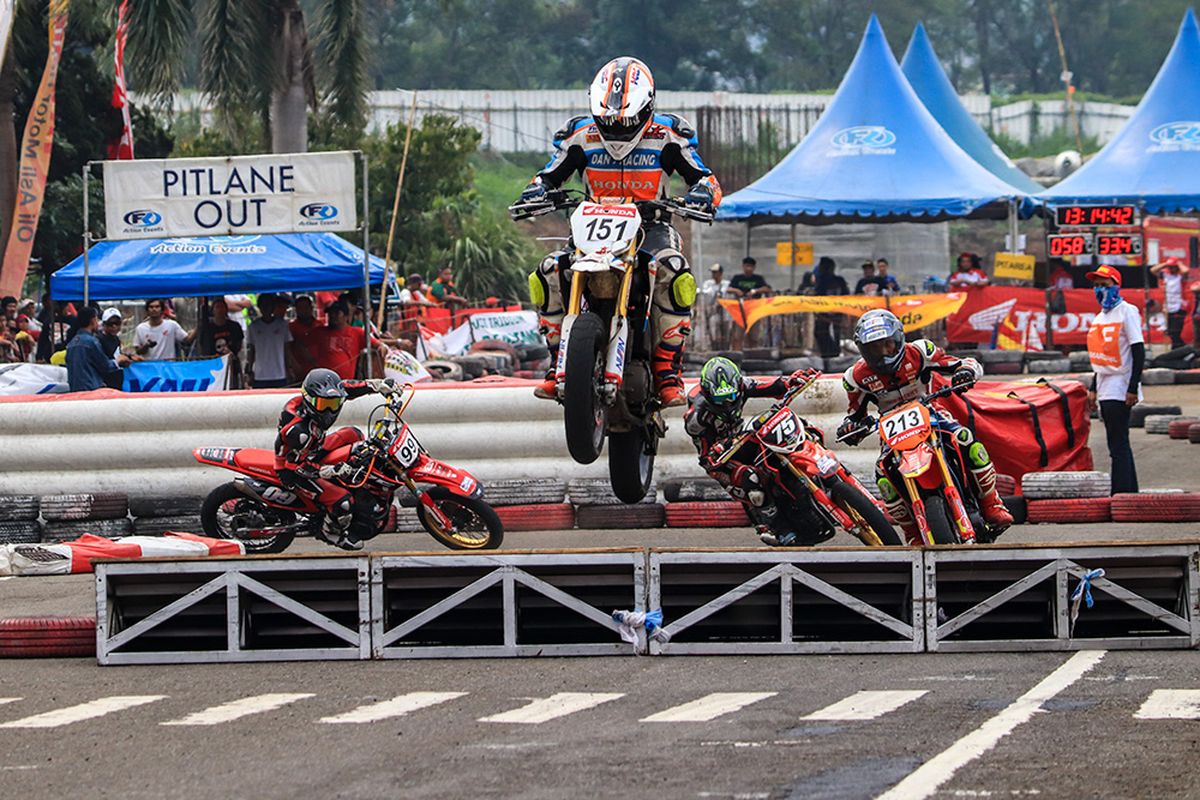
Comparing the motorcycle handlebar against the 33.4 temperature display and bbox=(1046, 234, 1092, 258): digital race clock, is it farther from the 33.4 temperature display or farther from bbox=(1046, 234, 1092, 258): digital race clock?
bbox=(1046, 234, 1092, 258): digital race clock

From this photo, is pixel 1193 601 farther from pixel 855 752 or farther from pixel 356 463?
pixel 356 463

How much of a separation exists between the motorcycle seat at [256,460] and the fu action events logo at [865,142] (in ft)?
63.8

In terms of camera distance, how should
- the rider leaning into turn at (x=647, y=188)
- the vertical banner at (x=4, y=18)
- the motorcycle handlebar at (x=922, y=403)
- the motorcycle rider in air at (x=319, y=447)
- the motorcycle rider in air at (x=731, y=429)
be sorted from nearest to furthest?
the rider leaning into turn at (x=647, y=188) → the motorcycle handlebar at (x=922, y=403) → the motorcycle rider in air at (x=731, y=429) → the motorcycle rider in air at (x=319, y=447) → the vertical banner at (x=4, y=18)

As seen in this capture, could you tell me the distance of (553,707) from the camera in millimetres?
8391

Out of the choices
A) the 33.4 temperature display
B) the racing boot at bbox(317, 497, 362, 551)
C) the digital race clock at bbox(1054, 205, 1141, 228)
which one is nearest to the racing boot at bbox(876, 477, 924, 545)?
the racing boot at bbox(317, 497, 362, 551)

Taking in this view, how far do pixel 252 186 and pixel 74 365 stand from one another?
9.51ft

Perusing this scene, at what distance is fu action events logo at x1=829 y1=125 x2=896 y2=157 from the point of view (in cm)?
3278

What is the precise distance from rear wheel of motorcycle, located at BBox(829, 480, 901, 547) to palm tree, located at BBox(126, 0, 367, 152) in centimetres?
1740

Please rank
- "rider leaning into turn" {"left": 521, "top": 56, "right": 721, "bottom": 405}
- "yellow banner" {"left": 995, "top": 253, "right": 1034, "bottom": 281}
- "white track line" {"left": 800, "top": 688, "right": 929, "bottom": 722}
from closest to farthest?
"white track line" {"left": 800, "top": 688, "right": 929, "bottom": 722} < "rider leaning into turn" {"left": 521, "top": 56, "right": 721, "bottom": 405} < "yellow banner" {"left": 995, "top": 253, "right": 1034, "bottom": 281}

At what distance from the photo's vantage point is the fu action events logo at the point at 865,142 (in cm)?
3278

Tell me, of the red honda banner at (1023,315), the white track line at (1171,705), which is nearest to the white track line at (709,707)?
the white track line at (1171,705)

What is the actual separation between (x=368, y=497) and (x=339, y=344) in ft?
18.7

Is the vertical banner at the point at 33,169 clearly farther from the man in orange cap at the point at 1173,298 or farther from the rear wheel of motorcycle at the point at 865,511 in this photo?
the man in orange cap at the point at 1173,298

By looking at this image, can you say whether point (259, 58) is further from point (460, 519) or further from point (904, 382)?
Result: point (904, 382)
